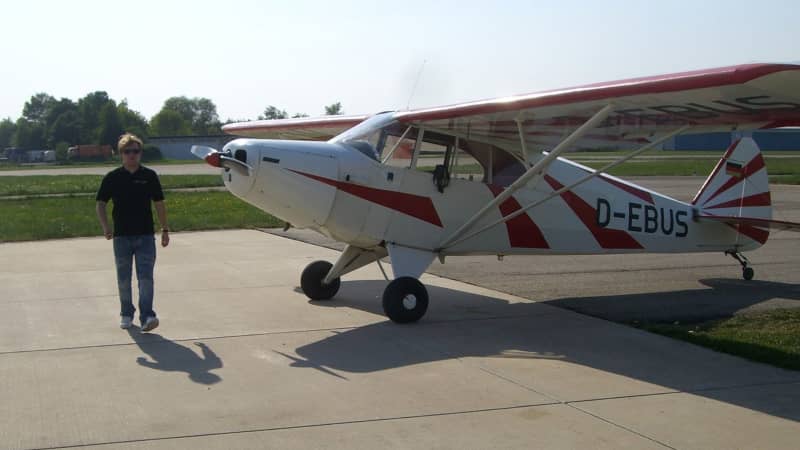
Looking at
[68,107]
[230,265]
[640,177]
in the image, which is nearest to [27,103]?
[68,107]

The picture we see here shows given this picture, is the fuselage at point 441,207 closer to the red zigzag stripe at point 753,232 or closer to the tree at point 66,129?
the red zigzag stripe at point 753,232

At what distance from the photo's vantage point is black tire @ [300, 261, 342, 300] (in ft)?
31.8

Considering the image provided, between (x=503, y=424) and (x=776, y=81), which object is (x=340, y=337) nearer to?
(x=503, y=424)

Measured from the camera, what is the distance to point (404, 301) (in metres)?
8.42

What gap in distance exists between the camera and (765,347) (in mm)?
7371

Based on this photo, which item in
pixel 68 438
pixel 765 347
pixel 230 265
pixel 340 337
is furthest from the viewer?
pixel 230 265

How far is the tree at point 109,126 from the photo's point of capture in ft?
336

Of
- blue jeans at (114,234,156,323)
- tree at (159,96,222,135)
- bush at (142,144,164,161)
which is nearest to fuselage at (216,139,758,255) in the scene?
blue jeans at (114,234,156,323)

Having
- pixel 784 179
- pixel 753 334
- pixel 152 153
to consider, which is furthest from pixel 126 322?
pixel 152 153

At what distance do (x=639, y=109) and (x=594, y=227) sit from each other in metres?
2.43

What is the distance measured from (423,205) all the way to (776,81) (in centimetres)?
383

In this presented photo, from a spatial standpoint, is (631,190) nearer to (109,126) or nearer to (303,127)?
(303,127)

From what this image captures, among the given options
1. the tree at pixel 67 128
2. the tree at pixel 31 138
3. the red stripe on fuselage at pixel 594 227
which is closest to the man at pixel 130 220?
the red stripe on fuselage at pixel 594 227

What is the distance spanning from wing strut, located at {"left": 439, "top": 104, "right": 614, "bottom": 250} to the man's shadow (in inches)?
123
